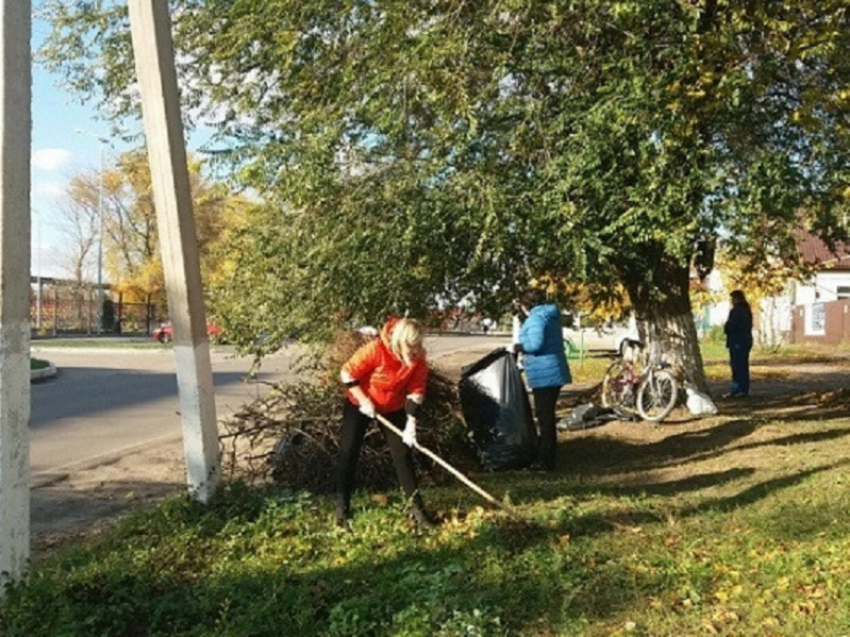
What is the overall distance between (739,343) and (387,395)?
9.72 metres

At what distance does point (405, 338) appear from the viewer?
5.89 metres

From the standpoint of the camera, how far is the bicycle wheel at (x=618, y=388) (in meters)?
11.0

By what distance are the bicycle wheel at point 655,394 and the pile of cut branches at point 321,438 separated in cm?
345

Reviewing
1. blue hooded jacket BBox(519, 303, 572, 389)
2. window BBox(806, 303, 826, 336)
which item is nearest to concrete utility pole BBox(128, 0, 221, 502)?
blue hooded jacket BBox(519, 303, 572, 389)

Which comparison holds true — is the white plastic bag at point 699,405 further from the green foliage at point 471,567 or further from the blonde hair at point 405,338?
the blonde hair at point 405,338

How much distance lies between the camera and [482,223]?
849cm

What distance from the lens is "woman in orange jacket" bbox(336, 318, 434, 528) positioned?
591 cm

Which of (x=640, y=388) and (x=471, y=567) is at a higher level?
(x=640, y=388)

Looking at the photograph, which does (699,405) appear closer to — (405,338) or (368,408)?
(405,338)

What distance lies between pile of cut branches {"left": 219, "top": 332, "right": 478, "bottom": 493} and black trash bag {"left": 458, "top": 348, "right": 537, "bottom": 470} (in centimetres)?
13

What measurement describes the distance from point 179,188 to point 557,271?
15.6 feet

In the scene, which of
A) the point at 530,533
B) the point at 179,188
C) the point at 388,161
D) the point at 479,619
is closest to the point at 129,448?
the point at 388,161

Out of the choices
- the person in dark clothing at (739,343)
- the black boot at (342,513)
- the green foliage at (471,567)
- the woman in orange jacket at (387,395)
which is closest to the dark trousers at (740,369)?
the person in dark clothing at (739,343)

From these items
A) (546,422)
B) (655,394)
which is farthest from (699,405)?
(546,422)
